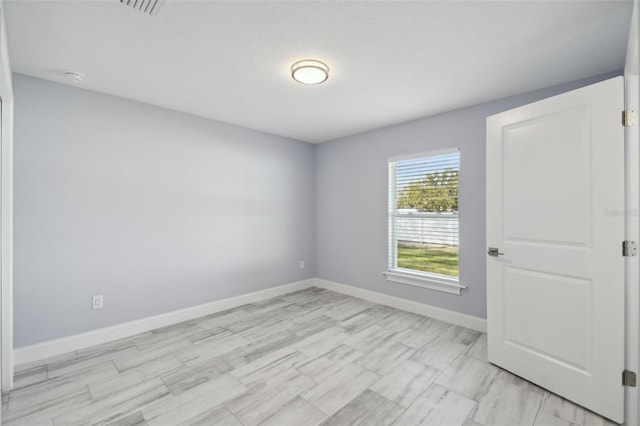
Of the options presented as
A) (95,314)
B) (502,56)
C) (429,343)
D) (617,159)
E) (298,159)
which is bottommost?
(429,343)

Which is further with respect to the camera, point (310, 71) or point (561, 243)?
point (310, 71)

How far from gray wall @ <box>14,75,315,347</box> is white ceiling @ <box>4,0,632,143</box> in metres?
0.43

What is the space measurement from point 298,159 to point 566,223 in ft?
12.1

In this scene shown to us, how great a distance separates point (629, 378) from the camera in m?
1.78

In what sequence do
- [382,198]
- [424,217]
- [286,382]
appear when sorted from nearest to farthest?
[286,382]
[424,217]
[382,198]

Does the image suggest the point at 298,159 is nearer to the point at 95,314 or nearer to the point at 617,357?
the point at 95,314

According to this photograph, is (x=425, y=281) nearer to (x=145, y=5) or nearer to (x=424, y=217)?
(x=424, y=217)

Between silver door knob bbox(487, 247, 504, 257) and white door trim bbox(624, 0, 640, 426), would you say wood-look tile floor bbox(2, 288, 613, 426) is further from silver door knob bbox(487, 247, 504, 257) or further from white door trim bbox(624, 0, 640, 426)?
silver door knob bbox(487, 247, 504, 257)

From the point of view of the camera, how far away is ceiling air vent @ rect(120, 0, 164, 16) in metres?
1.68

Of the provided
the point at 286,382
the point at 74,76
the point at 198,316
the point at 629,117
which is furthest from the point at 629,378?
the point at 74,76

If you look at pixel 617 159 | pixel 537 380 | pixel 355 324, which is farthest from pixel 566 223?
pixel 355 324

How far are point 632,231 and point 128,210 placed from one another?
423 centimetres

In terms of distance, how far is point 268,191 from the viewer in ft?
14.7

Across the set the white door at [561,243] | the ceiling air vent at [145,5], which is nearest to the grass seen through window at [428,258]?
the white door at [561,243]
